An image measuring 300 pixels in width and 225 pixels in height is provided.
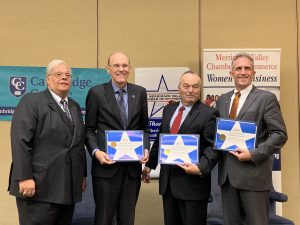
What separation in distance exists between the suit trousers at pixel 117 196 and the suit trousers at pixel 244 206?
0.76 metres

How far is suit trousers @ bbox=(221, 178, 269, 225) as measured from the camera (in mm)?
2820

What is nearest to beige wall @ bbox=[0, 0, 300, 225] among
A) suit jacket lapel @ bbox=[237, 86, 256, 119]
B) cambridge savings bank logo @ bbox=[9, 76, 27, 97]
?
cambridge savings bank logo @ bbox=[9, 76, 27, 97]

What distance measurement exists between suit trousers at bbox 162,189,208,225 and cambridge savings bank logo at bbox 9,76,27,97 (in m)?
2.46

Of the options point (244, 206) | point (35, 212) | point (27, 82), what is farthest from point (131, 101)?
point (27, 82)

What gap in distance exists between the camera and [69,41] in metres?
4.57

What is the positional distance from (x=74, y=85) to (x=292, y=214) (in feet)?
11.0

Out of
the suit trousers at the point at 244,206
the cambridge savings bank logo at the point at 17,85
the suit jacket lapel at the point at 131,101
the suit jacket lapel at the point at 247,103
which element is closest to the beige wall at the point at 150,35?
the cambridge savings bank logo at the point at 17,85

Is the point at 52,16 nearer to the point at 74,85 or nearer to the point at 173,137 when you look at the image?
the point at 74,85

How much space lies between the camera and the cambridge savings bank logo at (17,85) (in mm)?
4469

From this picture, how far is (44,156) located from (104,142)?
0.49 m

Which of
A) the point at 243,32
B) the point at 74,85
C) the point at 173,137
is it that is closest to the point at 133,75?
the point at 74,85

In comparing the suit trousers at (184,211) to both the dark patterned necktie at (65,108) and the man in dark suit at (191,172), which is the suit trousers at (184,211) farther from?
the dark patterned necktie at (65,108)

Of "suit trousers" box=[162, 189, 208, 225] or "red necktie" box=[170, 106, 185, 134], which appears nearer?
"suit trousers" box=[162, 189, 208, 225]

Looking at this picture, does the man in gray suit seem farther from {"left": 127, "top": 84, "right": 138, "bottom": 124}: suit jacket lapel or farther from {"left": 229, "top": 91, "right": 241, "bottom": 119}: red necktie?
{"left": 127, "top": 84, "right": 138, "bottom": 124}: suit jacket lapel
